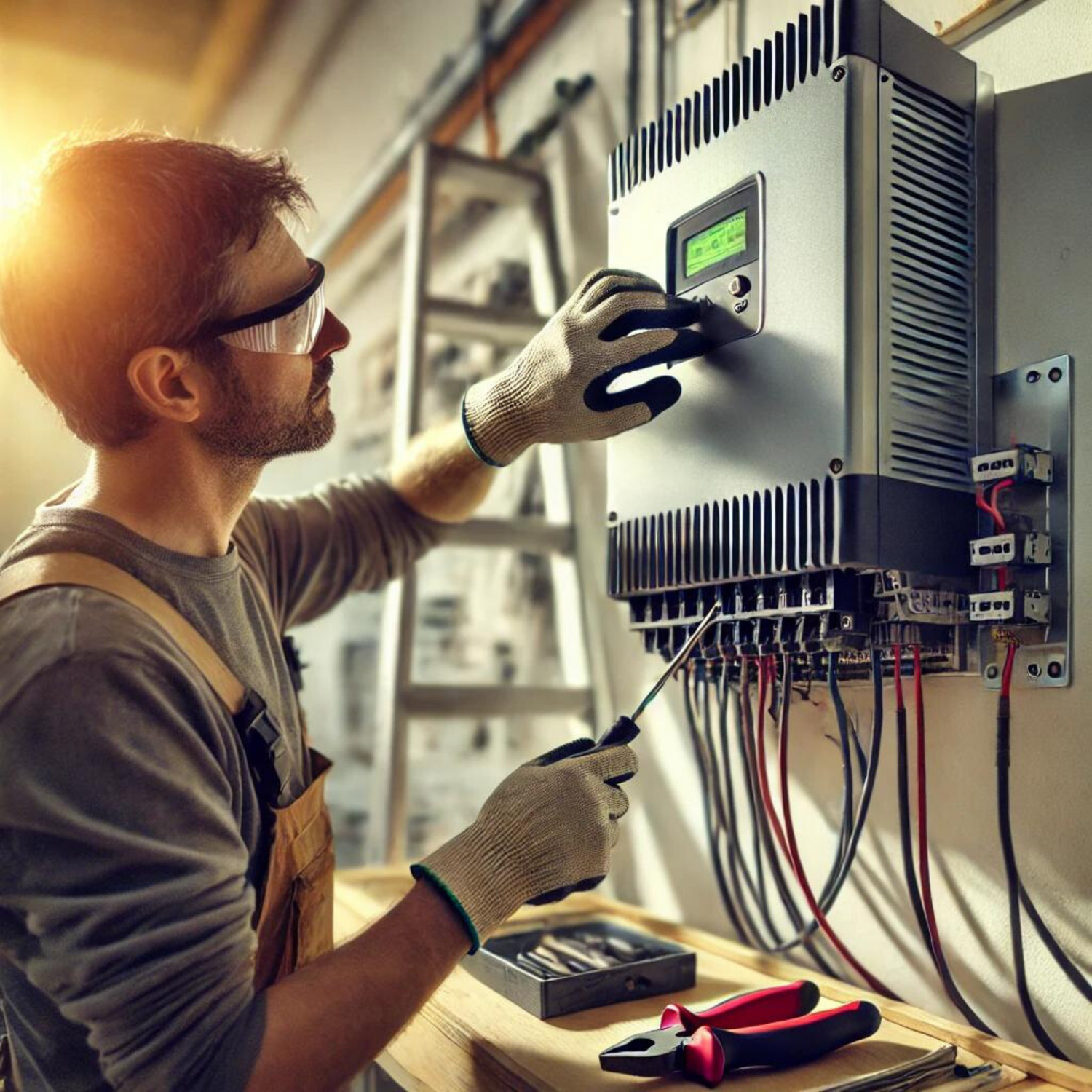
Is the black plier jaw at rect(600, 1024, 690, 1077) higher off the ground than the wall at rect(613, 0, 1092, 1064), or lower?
lower

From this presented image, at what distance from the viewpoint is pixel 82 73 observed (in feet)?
10.8

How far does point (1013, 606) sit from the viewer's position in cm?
84

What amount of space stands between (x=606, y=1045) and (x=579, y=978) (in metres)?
0.08

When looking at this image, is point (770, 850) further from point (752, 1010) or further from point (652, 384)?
point (652, 384)

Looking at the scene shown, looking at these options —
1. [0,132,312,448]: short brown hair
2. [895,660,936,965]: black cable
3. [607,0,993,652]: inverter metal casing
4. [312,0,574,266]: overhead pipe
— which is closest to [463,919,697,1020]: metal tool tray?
[895,660,936,965]: black cable

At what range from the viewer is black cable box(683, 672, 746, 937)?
1217 mm

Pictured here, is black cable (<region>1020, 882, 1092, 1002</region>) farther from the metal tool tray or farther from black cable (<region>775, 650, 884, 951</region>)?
the metal tool tray

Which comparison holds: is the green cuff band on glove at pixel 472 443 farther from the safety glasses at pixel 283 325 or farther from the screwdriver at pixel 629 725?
the screwdriver at pixel 629 725

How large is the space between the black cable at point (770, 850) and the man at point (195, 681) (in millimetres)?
240

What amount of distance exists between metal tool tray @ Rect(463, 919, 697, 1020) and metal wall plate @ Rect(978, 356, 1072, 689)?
1.39 feet

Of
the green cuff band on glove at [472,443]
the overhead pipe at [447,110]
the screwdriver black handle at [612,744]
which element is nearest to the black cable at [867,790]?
the screwdriver black handle at [612,744]

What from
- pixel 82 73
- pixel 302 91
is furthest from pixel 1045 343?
pixel 82 73

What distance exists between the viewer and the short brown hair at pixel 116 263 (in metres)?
0.90

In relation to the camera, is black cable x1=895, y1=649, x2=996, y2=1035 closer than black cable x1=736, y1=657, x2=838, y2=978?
Yes
